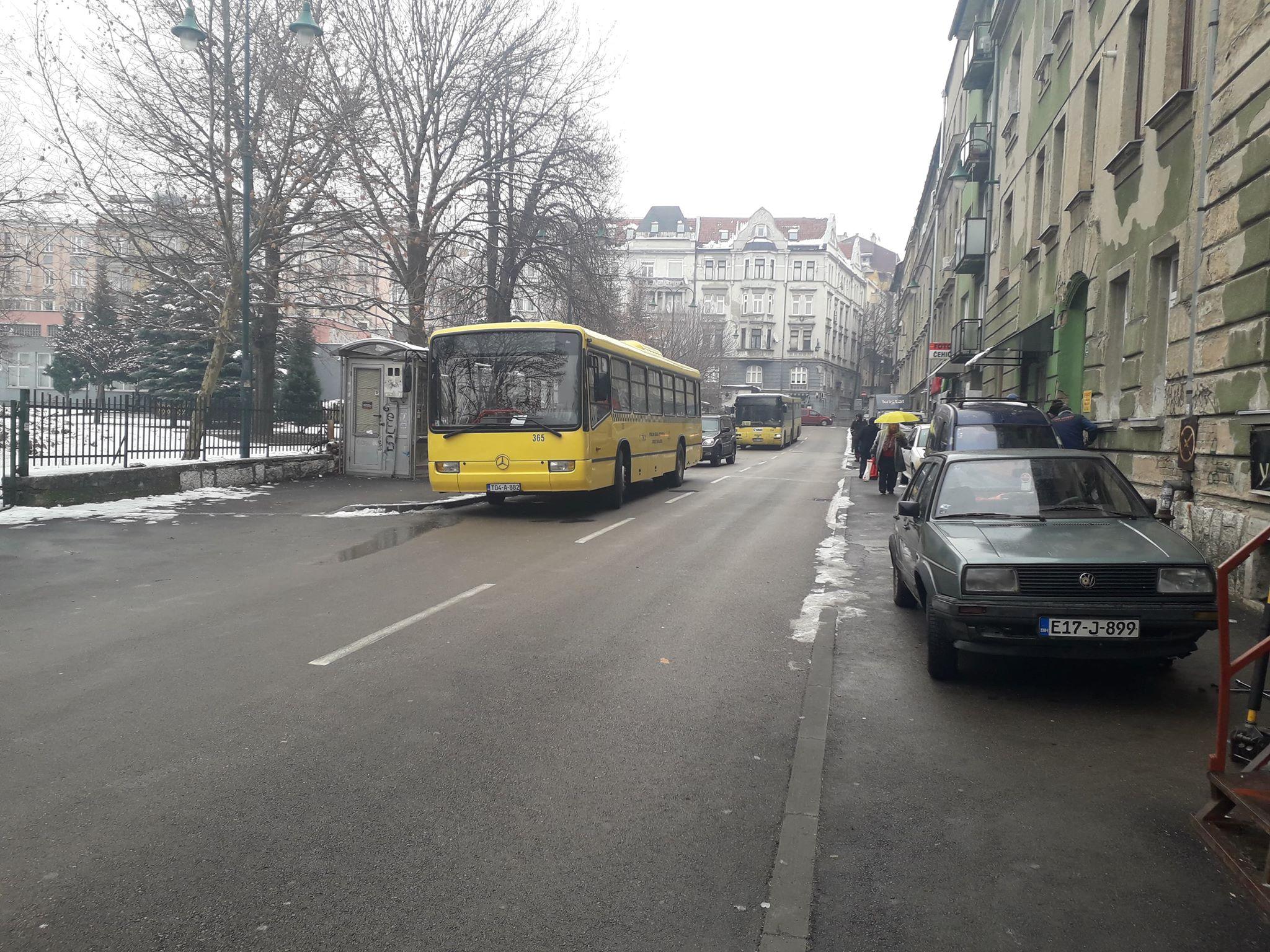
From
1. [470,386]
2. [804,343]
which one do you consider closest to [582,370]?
[470,386]

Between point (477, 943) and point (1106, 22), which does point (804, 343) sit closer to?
point (1106, 22)

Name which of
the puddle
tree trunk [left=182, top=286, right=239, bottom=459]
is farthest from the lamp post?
the puddle

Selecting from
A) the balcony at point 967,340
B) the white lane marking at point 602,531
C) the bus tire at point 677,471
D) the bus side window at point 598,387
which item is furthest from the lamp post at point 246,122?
the balcony at point 967,340

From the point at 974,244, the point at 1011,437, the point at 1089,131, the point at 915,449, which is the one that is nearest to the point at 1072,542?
the point at 1011,437

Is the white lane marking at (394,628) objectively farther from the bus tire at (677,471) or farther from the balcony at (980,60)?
the balcony at (980,60)

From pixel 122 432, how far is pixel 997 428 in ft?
44.4

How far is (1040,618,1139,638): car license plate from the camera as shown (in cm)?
557

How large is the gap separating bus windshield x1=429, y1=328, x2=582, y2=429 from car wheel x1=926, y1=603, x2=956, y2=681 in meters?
9.68

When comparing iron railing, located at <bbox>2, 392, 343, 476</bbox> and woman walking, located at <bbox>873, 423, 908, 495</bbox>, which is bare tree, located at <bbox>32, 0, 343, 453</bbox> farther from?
woman walking, located at <bbox>873, 423, 908, 495</bbox>

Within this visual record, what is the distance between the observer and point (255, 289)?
24688mm

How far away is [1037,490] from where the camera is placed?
6.99 m

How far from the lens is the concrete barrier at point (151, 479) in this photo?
45.6ft

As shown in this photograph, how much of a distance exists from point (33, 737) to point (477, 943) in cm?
311

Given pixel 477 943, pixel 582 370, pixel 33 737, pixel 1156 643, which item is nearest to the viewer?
pixel 477 943
